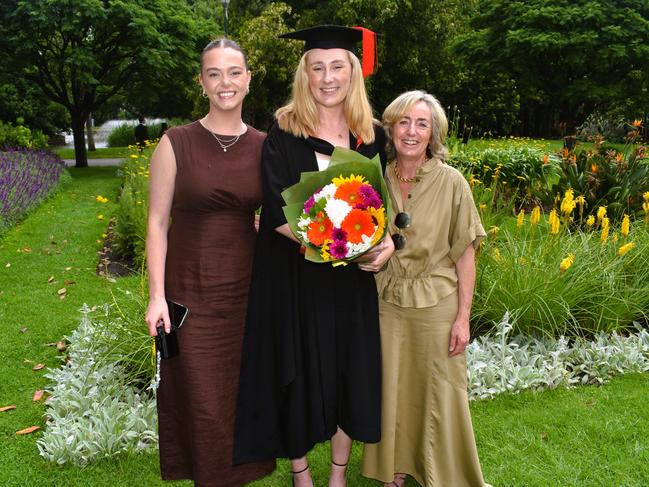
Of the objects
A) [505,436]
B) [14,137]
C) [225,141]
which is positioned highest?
[225,141]

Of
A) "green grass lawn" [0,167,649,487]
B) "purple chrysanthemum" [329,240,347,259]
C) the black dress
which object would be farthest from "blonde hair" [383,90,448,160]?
"green grass lawn" [0,167,649,487]

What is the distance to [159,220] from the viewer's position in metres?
2.43

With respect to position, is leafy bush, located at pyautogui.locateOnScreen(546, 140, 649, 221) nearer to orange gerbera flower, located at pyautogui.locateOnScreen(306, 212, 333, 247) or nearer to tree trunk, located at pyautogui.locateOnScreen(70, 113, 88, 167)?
orange gerbera flower, located at pyautogui.locateOnScreen(306, 212, 333, 247)

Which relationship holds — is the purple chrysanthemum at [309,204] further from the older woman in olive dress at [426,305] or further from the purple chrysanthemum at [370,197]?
the older woman in olive dress at [426,305]

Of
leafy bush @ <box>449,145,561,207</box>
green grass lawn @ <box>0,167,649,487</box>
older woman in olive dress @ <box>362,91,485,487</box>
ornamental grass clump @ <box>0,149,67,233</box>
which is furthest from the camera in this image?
ornamental grass clump @ <box>0,149,67,233</box>

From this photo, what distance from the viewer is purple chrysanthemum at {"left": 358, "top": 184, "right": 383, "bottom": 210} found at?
218cm

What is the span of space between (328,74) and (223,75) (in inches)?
17.2

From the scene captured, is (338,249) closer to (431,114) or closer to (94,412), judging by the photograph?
(431,114)

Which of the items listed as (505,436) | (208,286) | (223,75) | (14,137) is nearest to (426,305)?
(208,286)

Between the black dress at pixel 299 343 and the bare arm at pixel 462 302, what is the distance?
354mm

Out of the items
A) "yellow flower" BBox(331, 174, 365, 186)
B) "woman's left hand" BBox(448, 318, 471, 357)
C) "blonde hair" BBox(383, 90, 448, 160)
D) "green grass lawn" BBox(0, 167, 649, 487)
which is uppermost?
"blonde hair" BBox(383, 90, 448, 160)

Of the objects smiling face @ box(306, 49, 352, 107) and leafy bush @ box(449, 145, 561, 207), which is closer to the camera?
smiling face @ box(306, 49, 352, 107)

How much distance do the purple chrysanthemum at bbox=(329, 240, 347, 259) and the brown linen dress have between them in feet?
1.71

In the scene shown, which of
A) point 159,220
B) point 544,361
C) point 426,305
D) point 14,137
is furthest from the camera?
point 14,137
